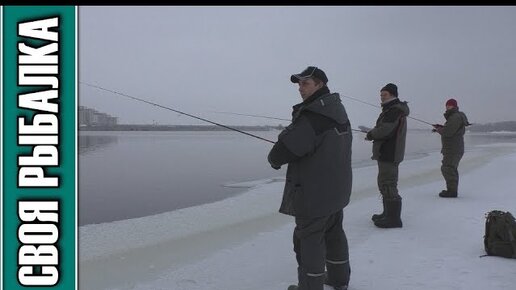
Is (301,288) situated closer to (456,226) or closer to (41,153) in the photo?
(41,153)

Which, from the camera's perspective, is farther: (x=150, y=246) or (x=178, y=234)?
(x=178, y=234)

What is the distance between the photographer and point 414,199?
6.62m

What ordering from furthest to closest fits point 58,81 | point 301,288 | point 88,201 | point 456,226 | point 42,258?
point 88,201 < point 456,226 < point 58,81 < point 42,258 < point 301,288

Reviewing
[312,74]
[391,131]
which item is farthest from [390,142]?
[312,74]

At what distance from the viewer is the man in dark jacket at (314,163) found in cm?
261

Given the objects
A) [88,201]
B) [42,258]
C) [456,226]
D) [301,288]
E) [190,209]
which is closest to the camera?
[301,288]

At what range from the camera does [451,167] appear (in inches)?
252

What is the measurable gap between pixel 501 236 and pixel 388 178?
1209mm

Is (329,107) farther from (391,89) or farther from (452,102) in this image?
(452,102)

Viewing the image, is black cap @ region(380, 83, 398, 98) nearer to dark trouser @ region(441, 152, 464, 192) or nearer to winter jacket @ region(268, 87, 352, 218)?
winter jacket @ region(268, 87, 352, 218)

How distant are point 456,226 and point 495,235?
1.06 meters

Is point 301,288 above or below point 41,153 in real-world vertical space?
below
